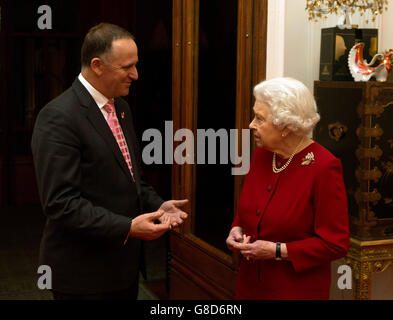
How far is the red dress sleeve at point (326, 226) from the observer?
89.2 inches

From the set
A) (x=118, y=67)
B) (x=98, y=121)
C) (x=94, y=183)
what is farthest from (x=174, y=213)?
(x=118, y=67)

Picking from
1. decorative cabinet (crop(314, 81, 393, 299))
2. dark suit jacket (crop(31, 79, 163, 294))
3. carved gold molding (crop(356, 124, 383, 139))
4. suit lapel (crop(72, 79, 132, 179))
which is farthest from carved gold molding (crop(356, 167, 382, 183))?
suit lapel (crop(72, 79, 132, 179))

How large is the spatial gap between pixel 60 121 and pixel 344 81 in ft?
5.70

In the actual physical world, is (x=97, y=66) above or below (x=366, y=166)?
above

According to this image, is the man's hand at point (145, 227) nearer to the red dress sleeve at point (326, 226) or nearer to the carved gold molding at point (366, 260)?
the red dress sleeve at point (326, 226)

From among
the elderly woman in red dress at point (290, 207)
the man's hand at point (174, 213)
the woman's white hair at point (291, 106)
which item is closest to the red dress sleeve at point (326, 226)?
the elderly woman in red dress at point (290, 207)

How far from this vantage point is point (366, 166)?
10.6ft

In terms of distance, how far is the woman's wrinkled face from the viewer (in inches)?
94.4

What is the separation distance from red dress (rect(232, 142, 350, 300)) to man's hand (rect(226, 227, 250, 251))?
1.7 inches

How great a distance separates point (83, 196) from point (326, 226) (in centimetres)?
96

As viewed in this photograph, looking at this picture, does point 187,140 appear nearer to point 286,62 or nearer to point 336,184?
point 286,62

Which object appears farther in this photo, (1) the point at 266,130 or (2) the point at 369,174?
(2) the point at 369,174
